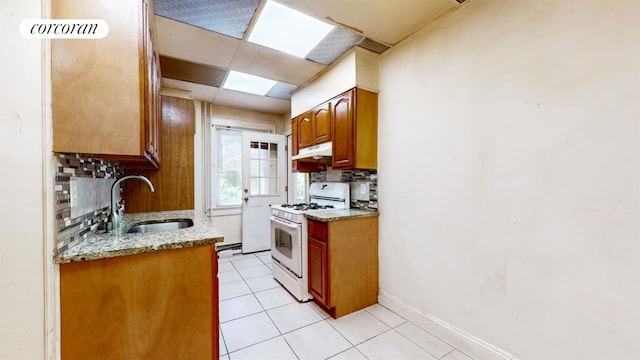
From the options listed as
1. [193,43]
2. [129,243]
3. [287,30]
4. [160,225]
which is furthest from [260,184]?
[129,243]

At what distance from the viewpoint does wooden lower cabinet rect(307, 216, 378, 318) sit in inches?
82.5

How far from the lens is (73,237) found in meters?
1.15

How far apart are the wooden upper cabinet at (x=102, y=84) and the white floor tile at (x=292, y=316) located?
167cm

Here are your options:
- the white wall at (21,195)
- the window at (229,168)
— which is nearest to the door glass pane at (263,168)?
the window at (229,168)

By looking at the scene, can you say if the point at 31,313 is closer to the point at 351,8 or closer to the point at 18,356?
the point at 18,356

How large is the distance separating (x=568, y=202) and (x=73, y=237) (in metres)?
2.50

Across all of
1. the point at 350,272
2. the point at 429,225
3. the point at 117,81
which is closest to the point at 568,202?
the point at 429,225

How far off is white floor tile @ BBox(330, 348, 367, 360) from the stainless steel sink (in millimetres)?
1483

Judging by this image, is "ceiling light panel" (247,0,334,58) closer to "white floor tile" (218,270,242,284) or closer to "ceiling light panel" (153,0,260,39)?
"ceiling light panel" (153,0,260,39)

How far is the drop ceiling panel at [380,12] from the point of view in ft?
5.40

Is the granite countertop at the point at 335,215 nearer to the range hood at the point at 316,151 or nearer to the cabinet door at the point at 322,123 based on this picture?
the range hood at the point at 316,151

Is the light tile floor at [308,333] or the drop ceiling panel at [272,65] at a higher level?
the drop ceiling panel at [272,65]

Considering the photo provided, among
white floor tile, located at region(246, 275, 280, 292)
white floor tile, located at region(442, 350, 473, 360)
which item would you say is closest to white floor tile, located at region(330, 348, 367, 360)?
white floor tile, located at region(442, 350, 473, 360)

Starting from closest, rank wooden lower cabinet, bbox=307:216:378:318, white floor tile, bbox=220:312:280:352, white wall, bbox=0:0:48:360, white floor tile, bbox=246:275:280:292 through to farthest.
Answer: white wall, bbox=0:0:48:360, white floor tile, bbox=220:312:280:352, wooden lower cabinet, bbox=307:216:378:318, white floor tile, bbox=246:275:280:292
